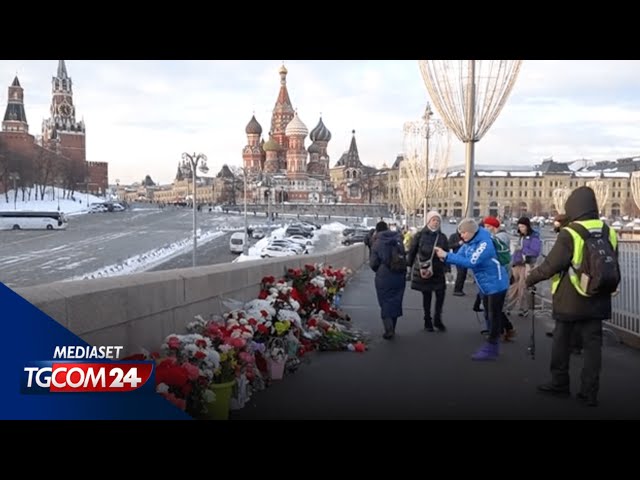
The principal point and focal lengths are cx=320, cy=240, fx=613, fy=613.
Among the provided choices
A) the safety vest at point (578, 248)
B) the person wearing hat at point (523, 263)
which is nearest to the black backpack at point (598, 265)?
the safety vest at point (578, 248)

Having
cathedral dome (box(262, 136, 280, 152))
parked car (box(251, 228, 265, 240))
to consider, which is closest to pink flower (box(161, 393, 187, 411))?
parked car (box(251, 228, 265, 240))

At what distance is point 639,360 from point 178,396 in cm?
501

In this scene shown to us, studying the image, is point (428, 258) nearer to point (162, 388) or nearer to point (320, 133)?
point (162, 388)

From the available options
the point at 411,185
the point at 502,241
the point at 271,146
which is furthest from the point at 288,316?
Answer: the point at 271,146

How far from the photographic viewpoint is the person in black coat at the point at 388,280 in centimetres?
764

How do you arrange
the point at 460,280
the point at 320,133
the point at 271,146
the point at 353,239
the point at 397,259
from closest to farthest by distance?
the point at 397,259
the point at 460,280
the point at 353,239
the point at 271,146
the point at 320,133

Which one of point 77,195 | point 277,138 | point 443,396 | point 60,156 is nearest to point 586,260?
point 443,396

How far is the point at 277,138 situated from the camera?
13762cm

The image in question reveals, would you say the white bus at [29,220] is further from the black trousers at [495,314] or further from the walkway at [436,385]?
the black trousers at [495,314]

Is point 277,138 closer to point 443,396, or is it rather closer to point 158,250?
point 158,250

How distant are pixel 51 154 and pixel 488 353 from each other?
4672 centimetres

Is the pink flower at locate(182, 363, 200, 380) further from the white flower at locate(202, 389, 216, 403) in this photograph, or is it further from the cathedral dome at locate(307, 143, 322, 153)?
the cathedral dome at locate(307, 143, 322, 153)

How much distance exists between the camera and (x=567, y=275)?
496cm

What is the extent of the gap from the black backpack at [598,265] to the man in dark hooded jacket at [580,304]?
0.10 meters
